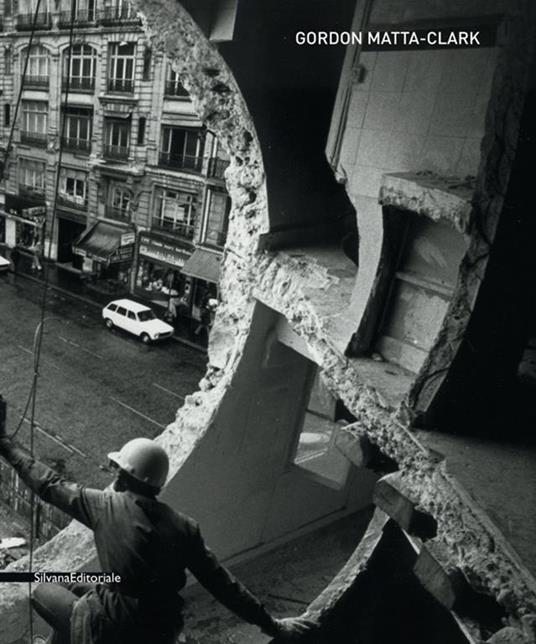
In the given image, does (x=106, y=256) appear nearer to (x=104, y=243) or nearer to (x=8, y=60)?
(x=104, y=243)

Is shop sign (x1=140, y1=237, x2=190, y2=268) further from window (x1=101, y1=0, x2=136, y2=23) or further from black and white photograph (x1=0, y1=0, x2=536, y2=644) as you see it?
black and white photograph (x1=0, y1=0, x2=536, y2=644)

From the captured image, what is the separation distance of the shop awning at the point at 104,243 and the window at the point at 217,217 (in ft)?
15.2

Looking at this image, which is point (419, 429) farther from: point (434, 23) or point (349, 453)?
point (434, 23)

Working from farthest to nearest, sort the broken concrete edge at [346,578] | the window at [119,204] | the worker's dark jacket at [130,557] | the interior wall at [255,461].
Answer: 1. the window at [119,204]
2. the interior wall at [255,461]
3. the broken concrete edge at [346,578]
4. the worker's dark jacket at [130,557]

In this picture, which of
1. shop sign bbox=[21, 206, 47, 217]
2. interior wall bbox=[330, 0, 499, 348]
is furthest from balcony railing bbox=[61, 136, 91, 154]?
interior wall bbox=[330, 0, 499, 348]

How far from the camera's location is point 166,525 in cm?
350

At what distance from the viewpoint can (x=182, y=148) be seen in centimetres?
2467

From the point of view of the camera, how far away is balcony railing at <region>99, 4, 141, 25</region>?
2461 cm

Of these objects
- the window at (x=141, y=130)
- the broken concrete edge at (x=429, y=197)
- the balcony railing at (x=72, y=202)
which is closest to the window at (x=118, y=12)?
the window at (x=141, y=130)

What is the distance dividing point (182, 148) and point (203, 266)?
5.03 metres

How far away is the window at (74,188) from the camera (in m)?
28.7

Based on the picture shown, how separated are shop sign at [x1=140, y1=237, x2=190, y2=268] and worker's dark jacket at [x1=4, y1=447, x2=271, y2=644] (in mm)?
22108

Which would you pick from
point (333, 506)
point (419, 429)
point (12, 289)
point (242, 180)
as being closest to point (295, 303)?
point (242, 180)

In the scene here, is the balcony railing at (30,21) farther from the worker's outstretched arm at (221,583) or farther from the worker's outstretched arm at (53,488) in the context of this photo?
the worker's outstretched arm at (221,583)
